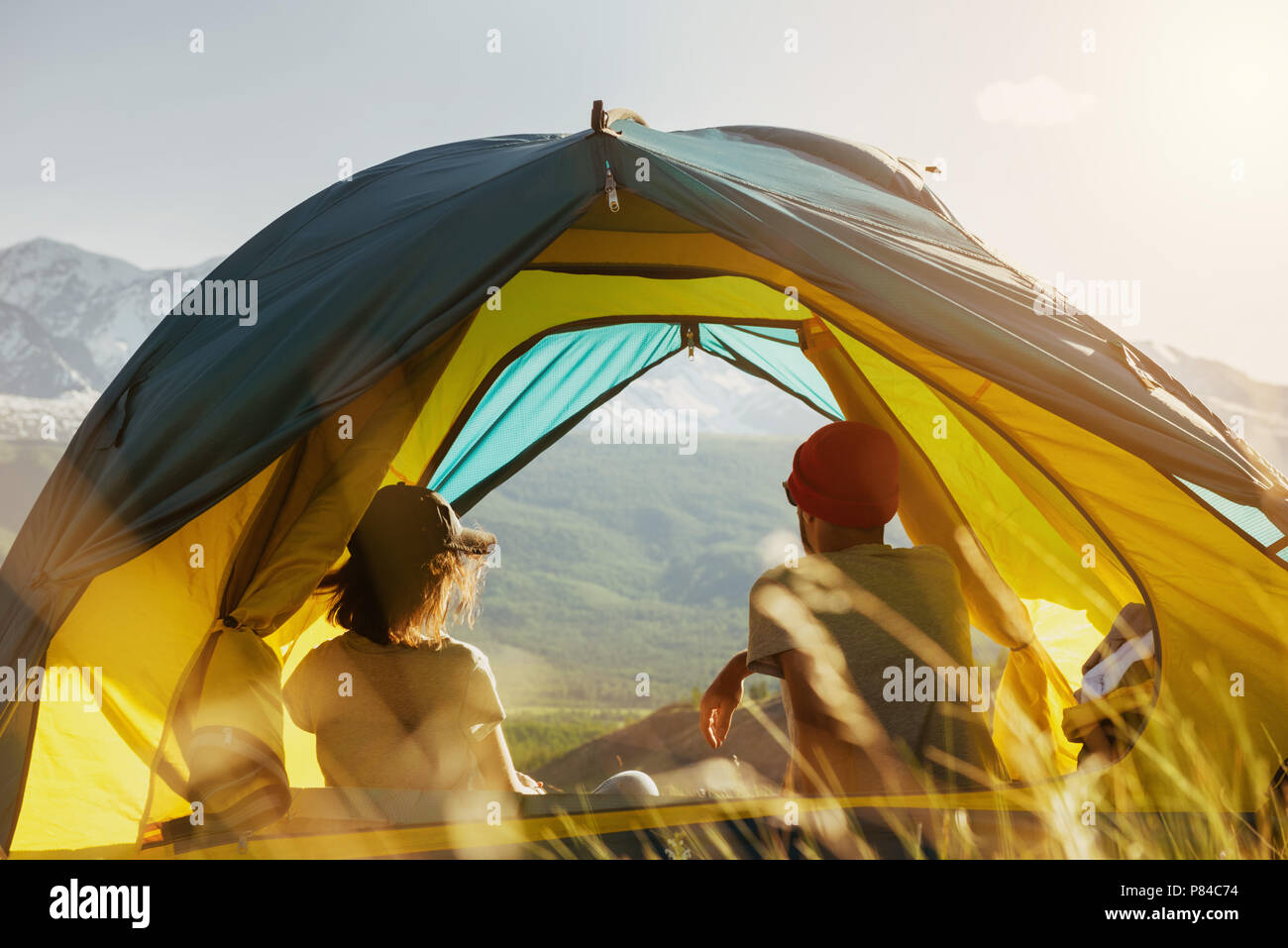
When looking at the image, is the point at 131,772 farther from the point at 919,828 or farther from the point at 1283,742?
the point at 1283,742

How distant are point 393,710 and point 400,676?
0.26 feet

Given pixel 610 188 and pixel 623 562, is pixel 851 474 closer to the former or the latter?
pixel 610 188

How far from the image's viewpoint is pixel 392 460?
2.28 meters

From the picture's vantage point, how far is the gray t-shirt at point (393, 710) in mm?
1979

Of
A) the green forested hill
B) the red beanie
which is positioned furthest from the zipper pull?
the green forested hill

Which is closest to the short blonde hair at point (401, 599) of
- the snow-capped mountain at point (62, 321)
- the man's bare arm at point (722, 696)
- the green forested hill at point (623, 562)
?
the man's bare arm at point (722, 696)

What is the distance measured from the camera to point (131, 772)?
2086 mm

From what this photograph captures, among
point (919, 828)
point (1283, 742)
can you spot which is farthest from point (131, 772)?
point (1283, 742)

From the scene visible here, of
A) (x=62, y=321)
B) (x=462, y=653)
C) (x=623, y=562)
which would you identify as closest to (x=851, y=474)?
(x=462, y=653)

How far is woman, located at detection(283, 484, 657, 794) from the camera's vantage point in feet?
6.50

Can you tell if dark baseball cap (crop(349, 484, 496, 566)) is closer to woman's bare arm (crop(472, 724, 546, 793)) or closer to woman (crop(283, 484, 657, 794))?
woman (crop(283, 484, 657, 794))

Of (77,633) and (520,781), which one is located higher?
(77,633)

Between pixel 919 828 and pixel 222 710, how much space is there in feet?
4.63

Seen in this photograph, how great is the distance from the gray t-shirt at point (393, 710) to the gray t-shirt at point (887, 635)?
26.6 inches
